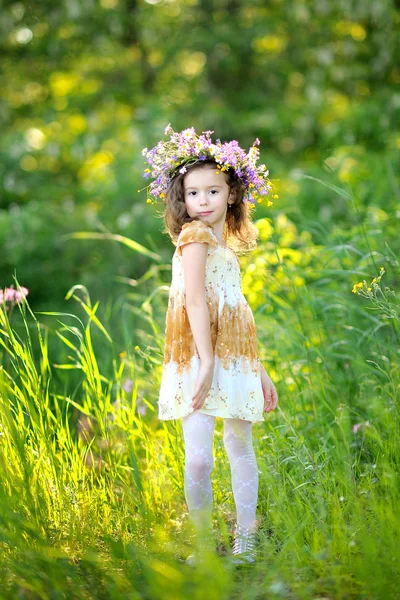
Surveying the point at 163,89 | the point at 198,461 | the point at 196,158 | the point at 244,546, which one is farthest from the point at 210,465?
the point at 163,89

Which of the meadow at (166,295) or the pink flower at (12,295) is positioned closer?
the meadow at (166,295)

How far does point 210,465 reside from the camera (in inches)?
105

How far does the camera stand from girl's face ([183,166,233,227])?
279cm

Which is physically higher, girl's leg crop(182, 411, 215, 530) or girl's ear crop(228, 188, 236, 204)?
girl's ear crop(228, 188, 236, 204)

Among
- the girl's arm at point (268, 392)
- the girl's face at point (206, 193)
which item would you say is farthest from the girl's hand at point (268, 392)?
the girl's face at point (206, 193)

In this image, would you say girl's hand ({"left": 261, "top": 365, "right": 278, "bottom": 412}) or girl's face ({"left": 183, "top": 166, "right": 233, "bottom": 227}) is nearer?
girl's face ({"left": 183, "top": 166, "right": 233, "bottom": 227})

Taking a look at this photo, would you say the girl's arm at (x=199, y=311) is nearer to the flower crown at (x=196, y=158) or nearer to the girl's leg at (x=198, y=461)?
the girl's leg at (x=198, y=461)

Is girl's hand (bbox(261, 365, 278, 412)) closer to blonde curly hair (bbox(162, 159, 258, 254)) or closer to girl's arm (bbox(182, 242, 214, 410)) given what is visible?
girl's arm (bbox(182, 242, 214, 410))

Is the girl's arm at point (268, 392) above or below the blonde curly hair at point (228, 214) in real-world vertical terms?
below

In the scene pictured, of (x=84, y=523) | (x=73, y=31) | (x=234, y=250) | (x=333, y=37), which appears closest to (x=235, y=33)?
(x=333, y=37)

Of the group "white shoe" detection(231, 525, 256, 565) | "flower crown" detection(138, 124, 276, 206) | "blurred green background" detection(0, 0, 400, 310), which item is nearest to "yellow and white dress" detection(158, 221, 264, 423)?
"flower crown" detection(138, 124, 276, 206)

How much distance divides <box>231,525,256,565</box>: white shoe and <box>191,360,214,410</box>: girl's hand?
0.44 meters

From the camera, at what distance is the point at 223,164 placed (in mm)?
2807

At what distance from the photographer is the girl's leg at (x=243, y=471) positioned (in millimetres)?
2734
